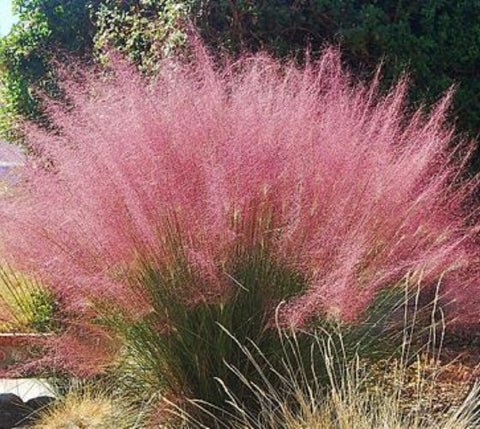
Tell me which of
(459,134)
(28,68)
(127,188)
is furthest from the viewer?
(28,68)

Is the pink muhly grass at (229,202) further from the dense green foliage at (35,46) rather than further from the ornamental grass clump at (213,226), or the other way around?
the dense green foliage at (35,46)

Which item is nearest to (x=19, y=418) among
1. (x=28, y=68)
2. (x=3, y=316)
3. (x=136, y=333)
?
(x=3, y=316)

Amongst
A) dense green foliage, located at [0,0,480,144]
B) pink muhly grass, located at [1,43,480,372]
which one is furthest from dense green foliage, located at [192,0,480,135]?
pink muhly grass, located at [1,43,480,372]

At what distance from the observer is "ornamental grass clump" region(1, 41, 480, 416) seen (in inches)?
108

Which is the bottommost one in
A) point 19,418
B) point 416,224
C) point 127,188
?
point 19,418

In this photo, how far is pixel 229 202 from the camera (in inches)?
107

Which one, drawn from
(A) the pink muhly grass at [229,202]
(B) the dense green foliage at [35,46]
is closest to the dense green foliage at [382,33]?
(A) the pink muhly grass at [229,202]

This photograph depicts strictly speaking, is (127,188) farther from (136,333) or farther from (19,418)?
(19,418)

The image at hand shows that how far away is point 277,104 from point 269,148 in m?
0.27

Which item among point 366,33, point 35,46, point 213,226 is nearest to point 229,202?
point 213,226

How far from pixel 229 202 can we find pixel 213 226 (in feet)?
0.32

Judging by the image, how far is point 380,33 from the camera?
4.20 metres

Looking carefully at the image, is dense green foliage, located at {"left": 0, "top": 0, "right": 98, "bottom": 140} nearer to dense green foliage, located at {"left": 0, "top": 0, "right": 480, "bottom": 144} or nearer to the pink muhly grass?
dense green foliage, located at {"left": 0, "top": 0, "right": 480, "bottom": 144}

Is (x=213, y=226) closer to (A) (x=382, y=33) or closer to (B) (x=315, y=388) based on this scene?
(B) (x=315, y=388)
